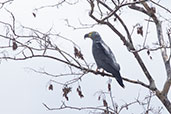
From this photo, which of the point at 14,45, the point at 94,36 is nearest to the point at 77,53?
the point at 14,45

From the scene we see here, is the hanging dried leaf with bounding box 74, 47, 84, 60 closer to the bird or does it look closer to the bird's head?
the bird

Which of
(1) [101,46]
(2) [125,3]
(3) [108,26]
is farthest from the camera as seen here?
(1) [101,46]

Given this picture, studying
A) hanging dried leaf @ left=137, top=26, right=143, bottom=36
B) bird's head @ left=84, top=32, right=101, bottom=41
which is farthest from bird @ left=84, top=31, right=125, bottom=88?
hanging dried leaf @ left=137, top=26, right=143, bottom=36

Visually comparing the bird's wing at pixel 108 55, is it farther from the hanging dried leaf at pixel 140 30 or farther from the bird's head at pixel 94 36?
the hanging dried leaf at pixel 140 30

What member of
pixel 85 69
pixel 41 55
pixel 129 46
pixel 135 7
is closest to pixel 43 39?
pixel 41 55

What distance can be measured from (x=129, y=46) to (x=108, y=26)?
2.47ft

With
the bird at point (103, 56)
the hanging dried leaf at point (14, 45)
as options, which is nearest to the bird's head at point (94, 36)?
the bird at point (103, 56)

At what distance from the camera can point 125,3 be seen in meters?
8.17

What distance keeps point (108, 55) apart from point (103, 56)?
11 centimetres

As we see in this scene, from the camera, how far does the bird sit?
946cm

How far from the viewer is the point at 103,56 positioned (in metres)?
10.1

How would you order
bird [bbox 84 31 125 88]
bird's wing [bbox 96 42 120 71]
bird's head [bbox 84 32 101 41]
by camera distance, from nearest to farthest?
bird [bbox 84 31 125 88] < bird's wing [bbox 96 42 120 71] < bird's head [bbox 84 32 101 41]

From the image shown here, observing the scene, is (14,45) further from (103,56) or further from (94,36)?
(94,36)

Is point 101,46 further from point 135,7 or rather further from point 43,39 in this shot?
point 43,39
